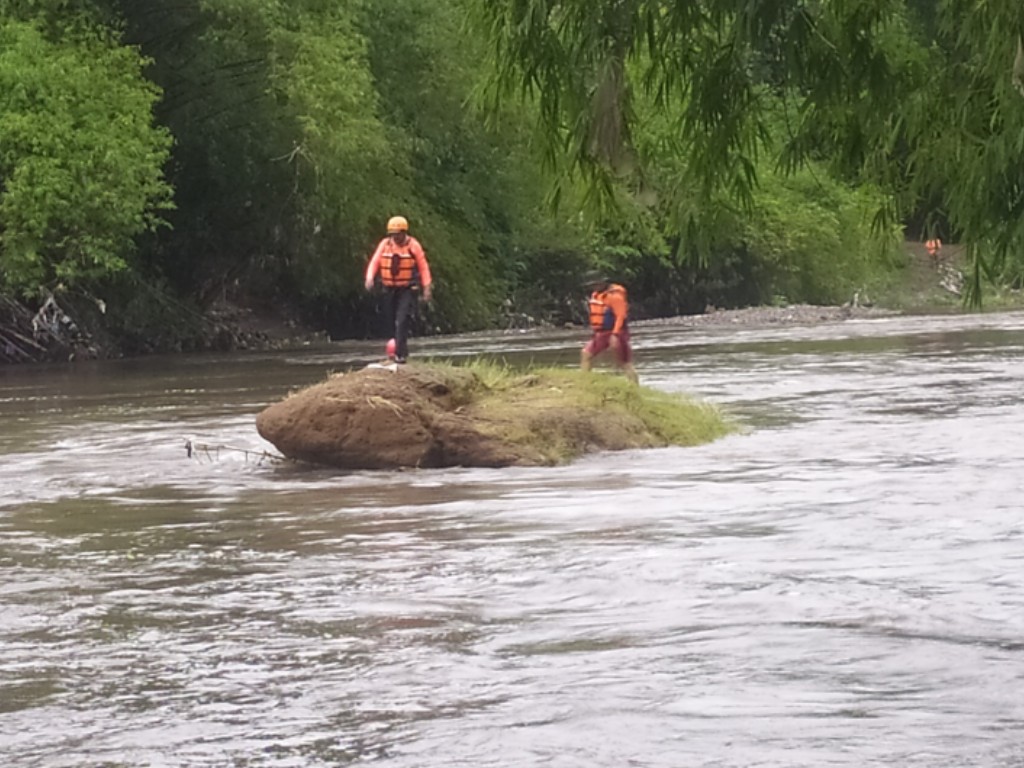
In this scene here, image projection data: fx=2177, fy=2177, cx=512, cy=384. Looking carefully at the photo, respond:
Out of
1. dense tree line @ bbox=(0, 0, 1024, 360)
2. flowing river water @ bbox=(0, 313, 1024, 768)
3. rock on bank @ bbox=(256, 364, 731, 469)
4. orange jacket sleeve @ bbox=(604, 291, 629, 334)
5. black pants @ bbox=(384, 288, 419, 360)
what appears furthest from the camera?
orange jacket sleeve @ bbox=(604, 291, 629, 334)

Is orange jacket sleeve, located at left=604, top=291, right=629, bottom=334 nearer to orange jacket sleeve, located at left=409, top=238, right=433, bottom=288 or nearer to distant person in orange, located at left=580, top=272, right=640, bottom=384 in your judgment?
distant person in orange, located at left=580, top=272, right=640, bottom=384

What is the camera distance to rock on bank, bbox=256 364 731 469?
17.4 m

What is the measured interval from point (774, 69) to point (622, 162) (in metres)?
0.68

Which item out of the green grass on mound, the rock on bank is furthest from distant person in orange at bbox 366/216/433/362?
the rock on bank

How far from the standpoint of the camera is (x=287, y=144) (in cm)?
4134

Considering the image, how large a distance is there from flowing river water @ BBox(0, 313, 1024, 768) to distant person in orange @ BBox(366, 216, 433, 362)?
8.18 feet

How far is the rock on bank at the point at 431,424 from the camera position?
17.4 m

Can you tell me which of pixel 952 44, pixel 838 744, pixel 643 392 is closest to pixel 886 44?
pixel 952 44

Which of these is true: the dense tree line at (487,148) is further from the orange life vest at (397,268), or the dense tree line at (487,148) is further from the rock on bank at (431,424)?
the orange life vest at (397,268)

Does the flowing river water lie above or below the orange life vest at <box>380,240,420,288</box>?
below

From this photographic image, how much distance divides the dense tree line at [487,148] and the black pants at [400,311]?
241 cm

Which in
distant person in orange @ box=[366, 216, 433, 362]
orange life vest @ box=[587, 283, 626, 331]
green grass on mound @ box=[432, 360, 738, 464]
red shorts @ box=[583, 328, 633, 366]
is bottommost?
green grass on mound @ box=[432, 360, 738, 464]

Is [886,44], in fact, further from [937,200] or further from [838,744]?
[838,744]

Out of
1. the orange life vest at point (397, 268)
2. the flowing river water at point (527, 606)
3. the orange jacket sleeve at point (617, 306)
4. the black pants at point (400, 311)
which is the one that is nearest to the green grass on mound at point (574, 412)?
the flowing river water at point (527, 606)
